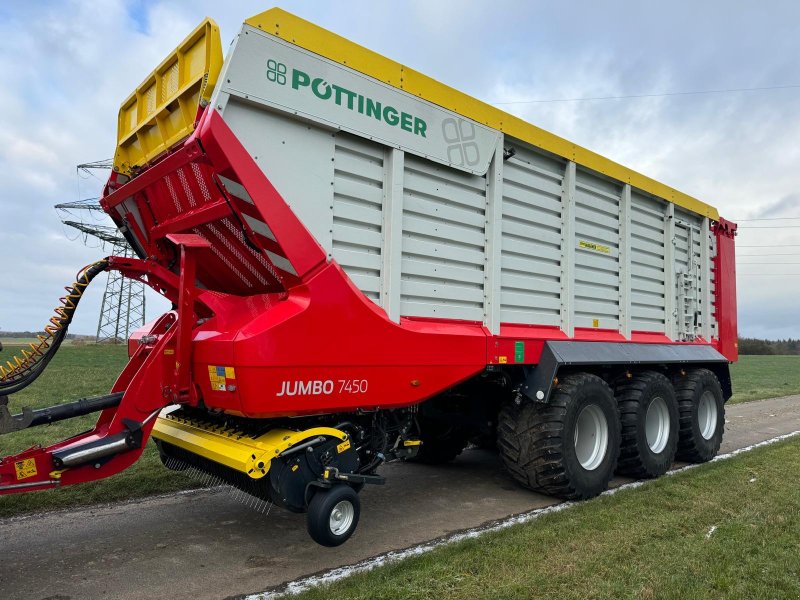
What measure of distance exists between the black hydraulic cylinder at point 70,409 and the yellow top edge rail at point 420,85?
258cm

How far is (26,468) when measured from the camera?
3355 mm

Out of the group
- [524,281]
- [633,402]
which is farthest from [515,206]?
[633,402]

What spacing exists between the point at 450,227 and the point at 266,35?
1.98 m

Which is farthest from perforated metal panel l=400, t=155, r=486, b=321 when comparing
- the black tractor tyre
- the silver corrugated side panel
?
the black tractor tyre

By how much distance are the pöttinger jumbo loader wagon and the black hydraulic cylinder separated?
15 mm

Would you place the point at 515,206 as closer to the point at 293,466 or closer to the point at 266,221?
the point at 266,221

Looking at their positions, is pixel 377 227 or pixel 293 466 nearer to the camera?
pixel 293 466

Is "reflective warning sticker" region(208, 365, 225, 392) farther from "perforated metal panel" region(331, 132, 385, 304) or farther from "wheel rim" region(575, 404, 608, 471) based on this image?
"wheel rim" region(575, 404, 608, 471)

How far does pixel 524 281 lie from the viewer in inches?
211

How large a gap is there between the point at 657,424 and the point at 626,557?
3180 millimetres

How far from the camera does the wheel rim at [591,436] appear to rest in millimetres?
5652

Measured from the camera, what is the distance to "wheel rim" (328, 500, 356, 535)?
3.74m

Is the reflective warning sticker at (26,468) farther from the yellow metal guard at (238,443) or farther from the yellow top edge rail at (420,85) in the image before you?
the yellow top edge rail at (420,85)

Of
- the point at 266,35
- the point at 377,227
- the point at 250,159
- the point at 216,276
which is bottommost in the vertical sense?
the point at 216,276
